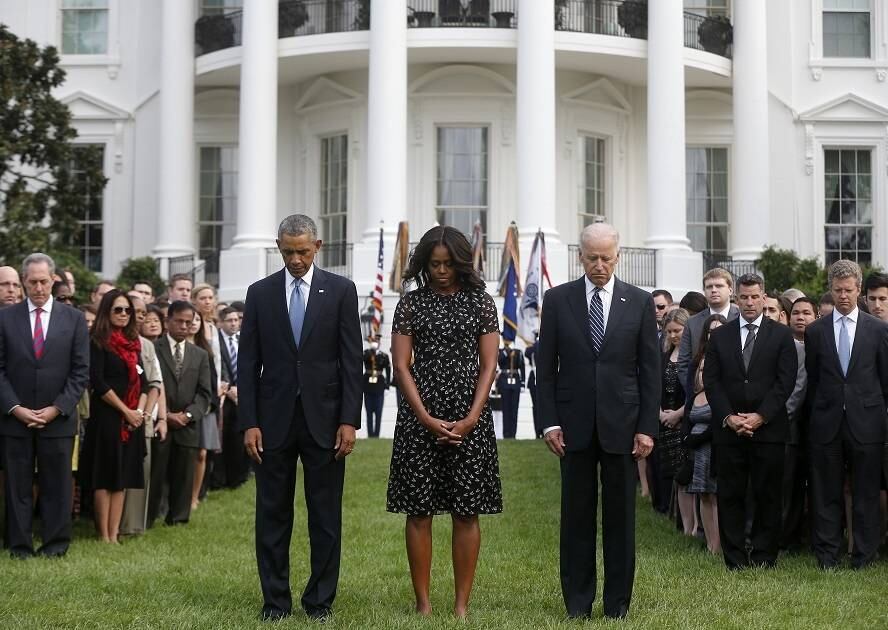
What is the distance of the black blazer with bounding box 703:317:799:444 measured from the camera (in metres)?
9.87

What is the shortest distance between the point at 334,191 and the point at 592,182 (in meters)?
5.84

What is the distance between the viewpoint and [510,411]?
2038 centimetres

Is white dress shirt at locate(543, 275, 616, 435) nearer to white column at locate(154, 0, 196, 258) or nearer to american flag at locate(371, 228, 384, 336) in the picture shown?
american flag at locate(371, 228, 384, 336)

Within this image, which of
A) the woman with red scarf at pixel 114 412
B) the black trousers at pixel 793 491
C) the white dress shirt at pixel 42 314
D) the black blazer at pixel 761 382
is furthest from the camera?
the woman with red scarf at pixel 114 412

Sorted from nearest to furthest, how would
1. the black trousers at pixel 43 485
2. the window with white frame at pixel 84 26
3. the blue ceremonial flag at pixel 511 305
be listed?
the black trousers at pixel 43 485, the blue ceremonial flag at pixel 511 305, the window with white frame at pixel 84 26

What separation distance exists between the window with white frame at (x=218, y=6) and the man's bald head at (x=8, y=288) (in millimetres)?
21374

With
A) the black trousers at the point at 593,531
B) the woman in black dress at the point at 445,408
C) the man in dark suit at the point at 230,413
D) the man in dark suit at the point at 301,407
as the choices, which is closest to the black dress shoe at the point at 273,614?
the man in dark suit at the point at 301,407

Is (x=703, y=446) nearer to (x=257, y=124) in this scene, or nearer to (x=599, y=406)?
(x=599, y=406)

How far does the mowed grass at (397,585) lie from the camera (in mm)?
7840

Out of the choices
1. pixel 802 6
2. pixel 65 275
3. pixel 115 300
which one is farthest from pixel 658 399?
pixel 802 6

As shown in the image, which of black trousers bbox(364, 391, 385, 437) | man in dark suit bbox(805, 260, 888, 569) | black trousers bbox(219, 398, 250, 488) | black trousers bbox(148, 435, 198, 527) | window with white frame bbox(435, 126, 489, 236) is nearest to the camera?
man in dark suit bbox(805, 260, 888, 569)

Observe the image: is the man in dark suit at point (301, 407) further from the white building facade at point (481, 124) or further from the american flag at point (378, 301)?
the white building facade at point (481, 124)

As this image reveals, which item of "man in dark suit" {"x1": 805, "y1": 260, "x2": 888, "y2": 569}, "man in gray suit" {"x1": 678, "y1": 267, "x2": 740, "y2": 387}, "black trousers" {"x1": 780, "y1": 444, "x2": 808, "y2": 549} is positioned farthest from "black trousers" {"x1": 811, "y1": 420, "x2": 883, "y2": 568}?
"man in gray suit" {"x1": 678, "y1": 267, "x2": 740, "y2": 387}

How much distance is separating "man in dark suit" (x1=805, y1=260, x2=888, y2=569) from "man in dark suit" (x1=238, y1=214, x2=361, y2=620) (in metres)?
3.96
